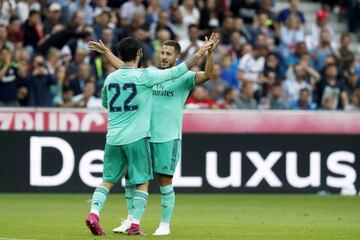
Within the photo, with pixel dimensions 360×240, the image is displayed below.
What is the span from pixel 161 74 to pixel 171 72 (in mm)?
129

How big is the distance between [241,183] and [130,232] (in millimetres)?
8206

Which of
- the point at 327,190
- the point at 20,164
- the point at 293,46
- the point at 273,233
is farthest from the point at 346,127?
the point at 273,233

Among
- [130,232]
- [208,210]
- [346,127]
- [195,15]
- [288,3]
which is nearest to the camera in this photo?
[130,232]

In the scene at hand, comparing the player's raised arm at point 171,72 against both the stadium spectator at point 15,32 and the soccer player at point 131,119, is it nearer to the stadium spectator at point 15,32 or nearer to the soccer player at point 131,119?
the soccer player at point 131,119

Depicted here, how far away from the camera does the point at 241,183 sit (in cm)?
2056

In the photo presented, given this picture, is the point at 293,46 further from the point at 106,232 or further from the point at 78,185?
the point at 106,232

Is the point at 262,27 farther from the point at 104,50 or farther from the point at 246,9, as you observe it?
the point at 104,50

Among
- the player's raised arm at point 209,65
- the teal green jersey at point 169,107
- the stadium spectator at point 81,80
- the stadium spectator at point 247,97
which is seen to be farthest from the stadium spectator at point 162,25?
the player's raised arm at point 209,65

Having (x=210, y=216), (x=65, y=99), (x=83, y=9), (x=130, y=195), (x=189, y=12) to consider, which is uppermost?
(x=83, y=9)

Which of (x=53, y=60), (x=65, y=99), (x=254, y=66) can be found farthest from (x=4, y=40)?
(x=254, y=66)

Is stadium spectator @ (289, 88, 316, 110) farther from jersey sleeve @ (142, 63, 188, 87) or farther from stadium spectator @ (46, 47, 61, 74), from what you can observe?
jersey sleeve @ (142, 63, 188, 87)

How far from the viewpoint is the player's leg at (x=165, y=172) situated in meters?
13.0

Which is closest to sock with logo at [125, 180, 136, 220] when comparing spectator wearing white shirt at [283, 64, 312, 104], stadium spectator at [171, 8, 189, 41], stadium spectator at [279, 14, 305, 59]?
spectator wearing white shirt at [283, 64, 312, 104]

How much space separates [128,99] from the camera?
1247 centimetres
